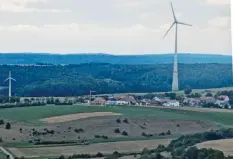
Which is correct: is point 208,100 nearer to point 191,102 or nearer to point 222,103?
point 191,102

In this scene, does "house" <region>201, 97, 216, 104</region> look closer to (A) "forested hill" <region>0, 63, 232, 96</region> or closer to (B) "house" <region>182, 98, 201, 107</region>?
(B) "house" <region>182, 98, 201, 107</region>

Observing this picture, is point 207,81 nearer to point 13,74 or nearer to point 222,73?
point 222,73

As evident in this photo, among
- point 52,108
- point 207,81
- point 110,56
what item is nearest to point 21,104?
point 52,108

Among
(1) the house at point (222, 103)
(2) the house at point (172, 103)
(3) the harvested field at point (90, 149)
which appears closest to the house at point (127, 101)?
(2) the house at point (172, 103)

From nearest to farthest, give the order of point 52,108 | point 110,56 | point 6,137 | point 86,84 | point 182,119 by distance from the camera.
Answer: point 6,137 < point 182,119 < point 52,108 < point 86,84 < point 110,56

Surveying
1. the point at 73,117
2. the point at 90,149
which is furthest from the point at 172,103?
the point at 90,149

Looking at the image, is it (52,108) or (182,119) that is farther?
(52,108)

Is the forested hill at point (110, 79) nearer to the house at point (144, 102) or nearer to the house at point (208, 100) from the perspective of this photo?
the house at point (208, 100)

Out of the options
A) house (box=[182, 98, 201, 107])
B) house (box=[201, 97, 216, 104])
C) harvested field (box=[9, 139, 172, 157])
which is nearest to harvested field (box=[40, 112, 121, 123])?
harvested field (box=[9, 139, 172, 157])
